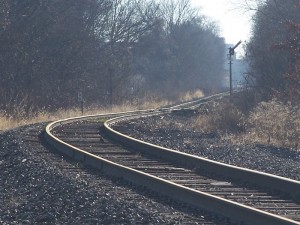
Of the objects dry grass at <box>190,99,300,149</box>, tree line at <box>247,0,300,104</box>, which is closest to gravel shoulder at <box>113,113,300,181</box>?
dry grass at <box>190,99,300,149</box>

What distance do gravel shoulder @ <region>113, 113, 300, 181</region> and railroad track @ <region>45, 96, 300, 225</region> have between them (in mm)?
977

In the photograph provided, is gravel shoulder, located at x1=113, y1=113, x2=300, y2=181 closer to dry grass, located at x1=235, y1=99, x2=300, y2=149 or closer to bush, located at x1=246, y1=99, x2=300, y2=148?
dry grass, located at x1=235, y1=99, x2=300, y2=149

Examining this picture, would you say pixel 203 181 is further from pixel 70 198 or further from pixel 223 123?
pixel 223 123

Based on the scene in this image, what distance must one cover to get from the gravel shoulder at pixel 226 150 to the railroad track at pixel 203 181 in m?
0.98

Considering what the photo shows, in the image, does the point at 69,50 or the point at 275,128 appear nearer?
the point at 275,128

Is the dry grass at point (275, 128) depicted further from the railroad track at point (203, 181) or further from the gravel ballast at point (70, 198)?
the gravel ballast at point (70, 198)

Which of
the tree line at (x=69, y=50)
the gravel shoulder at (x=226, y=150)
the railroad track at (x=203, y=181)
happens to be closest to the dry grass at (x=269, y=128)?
the gravel shoulder at (x=226, y=150)

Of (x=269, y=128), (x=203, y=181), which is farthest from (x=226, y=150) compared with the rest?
(x=203, y=181)

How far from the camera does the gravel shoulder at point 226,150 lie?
14016 mm

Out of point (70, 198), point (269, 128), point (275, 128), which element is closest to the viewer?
point (70, 198)

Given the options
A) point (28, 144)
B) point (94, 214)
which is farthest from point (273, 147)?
point (94, 214)

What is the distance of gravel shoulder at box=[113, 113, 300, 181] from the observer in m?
14.0

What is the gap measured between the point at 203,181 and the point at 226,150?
539 cm

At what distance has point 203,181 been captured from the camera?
1180 cm
